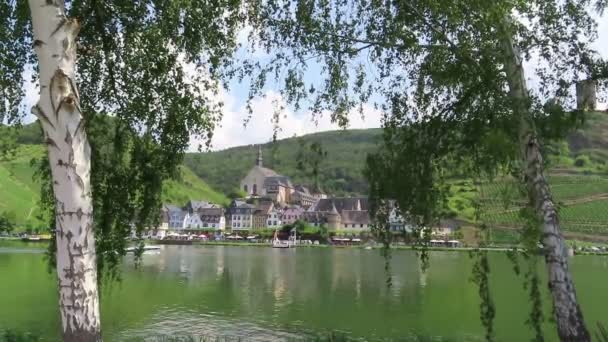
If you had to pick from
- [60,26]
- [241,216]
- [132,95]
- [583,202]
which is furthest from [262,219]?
[60,26]

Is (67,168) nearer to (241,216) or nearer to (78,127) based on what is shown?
(78,127)

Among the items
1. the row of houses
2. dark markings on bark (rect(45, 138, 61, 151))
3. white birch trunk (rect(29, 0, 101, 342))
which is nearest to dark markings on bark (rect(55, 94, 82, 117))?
white birch trunk (rect(29, 0, 101, 342))

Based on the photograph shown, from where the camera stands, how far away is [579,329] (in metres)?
8.48

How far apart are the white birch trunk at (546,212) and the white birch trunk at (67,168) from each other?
6484 mm

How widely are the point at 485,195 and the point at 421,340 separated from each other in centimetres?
534

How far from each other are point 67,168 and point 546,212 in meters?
6.99

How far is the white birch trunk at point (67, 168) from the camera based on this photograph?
220 inches

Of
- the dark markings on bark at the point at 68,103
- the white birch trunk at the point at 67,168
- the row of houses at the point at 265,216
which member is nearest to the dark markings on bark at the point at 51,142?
the white birch trunk at the point at 67,168

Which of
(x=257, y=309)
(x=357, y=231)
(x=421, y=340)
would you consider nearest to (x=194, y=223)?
(x=357, y=231)

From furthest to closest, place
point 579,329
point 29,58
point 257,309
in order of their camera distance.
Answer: point 257,309, point 29,58, point 579,329

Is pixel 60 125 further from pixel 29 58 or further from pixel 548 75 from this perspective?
pixel 548 75

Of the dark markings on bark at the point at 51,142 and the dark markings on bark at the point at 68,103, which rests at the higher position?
the dark markings on bark at the point at 68,103

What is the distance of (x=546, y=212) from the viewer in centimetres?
891

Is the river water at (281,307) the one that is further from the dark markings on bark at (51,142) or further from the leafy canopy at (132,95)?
the dark markings on bark at (51,142)
